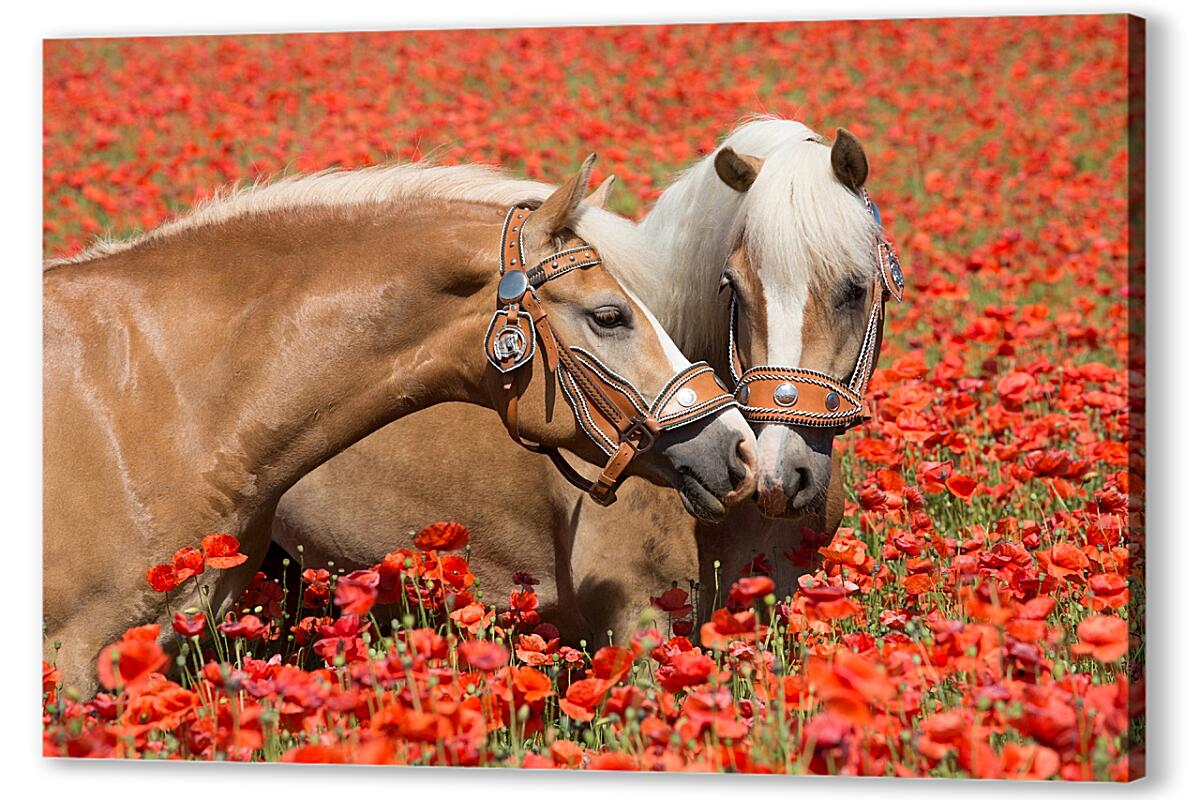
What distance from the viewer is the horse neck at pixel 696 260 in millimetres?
3650

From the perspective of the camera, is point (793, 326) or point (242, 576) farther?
point (242, 576)

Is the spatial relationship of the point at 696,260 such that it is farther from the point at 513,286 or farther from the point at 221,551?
the point at 221,551

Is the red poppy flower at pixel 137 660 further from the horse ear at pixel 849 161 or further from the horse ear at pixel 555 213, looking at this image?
the horse ear at pixel 849 161

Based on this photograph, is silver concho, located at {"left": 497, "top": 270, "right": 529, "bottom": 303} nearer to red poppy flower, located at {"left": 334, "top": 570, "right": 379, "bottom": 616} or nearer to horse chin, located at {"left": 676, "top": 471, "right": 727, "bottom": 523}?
horse chin, located at {"left": 676, "top": 471, "right": 727, "bottom": 523}

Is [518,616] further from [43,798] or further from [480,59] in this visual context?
[480,59]

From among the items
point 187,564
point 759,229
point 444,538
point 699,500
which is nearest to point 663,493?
point 699,500

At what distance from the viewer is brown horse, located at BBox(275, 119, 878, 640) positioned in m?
3.47

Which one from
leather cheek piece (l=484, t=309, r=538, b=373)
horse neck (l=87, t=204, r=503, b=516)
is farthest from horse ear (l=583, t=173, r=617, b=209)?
leather cheek piece (l=484, t=309, r=538, b=373)

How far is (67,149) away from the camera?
5754mm

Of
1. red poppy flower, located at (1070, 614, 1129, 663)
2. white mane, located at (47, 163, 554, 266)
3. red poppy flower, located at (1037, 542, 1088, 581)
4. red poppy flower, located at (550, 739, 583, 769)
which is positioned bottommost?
red poppy flower, located at (550, 739, 583, 769)

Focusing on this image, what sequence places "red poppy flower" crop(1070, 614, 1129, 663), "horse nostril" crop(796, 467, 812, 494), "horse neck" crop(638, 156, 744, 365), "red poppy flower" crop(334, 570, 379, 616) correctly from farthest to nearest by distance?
"horse neck" crop(638, 156, 744, 365) → "horse nostril" crop(796, 467, 812, 494) → "red poppy flower" crop(334, 570, 379, 616) → "red poppy flower" crop(1070, 614, 1129, 663)

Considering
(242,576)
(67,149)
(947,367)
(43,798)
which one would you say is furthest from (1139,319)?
(67,149)

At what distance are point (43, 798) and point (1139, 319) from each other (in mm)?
2811

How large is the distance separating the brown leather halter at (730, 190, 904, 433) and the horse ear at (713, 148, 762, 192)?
25cm
